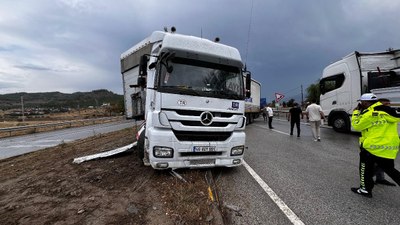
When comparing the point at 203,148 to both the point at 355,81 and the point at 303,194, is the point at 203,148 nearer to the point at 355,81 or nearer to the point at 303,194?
the point at 303,194

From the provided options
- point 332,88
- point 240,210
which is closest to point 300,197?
point 240,210

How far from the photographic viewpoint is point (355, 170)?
549 centimetres

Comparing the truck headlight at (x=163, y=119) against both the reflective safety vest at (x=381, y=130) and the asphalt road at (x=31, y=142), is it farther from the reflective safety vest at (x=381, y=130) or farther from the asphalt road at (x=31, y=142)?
the asphalt road at (x=31, y=142)

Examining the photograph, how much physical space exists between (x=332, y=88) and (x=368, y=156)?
30.8 feet

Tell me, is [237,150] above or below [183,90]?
below

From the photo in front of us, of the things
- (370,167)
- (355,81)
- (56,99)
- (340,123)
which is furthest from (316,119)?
(56,99)

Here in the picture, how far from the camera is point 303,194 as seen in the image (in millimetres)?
4039

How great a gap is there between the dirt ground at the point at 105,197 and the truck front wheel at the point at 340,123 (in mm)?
9475

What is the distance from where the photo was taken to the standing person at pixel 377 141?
3832mm

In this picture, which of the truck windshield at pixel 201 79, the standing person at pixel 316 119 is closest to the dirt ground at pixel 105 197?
the truck windshield at pixel 201 79

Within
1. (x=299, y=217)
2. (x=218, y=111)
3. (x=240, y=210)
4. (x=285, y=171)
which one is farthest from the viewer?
(x=285, y=171)

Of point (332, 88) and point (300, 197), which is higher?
point (332, 88)

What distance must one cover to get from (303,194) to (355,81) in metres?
9.19

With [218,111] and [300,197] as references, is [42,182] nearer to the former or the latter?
[218,111]
